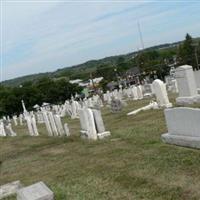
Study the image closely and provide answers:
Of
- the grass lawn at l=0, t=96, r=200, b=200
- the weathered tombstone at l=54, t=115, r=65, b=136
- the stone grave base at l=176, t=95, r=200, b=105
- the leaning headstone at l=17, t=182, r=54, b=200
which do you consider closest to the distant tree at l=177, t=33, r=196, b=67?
the stone grave base at l=176, t=95, r=200, b=105

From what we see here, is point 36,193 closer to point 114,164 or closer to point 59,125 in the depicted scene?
point 114,164

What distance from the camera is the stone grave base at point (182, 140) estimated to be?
836cm

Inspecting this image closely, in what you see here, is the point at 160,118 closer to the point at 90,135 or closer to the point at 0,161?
the point at 90,135

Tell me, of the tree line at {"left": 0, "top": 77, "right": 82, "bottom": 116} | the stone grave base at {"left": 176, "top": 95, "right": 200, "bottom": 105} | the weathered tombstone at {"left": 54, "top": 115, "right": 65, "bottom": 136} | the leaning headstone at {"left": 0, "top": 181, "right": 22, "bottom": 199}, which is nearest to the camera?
the leaning headstone at {"left": 0, "top": 181, "right": 22, "bottom": 199}

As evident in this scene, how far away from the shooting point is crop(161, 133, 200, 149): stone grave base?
27.4 feet

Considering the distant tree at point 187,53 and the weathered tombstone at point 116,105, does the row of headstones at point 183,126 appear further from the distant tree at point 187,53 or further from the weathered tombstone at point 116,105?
the distant tree at point 187,53

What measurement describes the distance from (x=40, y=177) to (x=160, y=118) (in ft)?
18.9

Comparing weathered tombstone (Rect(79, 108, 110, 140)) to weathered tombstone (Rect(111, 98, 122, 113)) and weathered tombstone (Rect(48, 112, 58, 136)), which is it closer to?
weathered tombstone (Rect(48, 112, 58, 136))

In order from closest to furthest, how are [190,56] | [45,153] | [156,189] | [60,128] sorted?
1. [156,189]
2. [45,153]
3. [60,128]
4. [190,56]

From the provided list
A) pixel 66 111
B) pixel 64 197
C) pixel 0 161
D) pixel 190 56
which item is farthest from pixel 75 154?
pixel 190 56

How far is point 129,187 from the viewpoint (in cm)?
674

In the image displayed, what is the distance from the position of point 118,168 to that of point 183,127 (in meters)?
1.67

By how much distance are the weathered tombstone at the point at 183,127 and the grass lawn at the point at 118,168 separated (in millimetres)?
199

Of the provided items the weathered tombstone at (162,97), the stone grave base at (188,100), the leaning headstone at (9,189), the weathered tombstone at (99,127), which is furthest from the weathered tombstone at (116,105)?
the leaning headstone at (9,189)
